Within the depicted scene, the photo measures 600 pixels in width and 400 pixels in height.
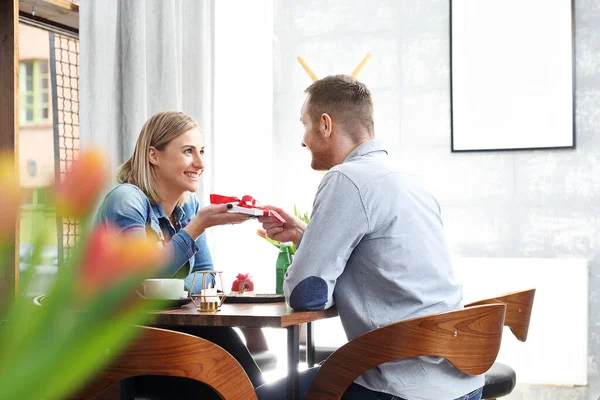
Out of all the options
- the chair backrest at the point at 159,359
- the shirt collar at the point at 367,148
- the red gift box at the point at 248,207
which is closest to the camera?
the chair backrest at the point at 159,359

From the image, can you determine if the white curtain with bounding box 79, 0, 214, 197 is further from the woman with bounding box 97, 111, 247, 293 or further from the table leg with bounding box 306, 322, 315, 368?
the table leg with bounding box 306, 322, 315, 368

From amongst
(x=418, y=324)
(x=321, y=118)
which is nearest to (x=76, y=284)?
(x=418, y=324)

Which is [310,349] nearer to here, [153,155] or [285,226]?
[285,226]

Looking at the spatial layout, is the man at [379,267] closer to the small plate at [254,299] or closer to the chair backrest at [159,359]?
the small plate at [254,299]

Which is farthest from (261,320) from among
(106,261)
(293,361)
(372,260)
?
(106,261)

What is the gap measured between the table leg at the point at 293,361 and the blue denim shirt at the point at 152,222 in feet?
1.55

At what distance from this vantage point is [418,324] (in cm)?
145

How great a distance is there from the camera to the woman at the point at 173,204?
81.2 inches

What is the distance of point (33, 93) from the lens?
38 cm

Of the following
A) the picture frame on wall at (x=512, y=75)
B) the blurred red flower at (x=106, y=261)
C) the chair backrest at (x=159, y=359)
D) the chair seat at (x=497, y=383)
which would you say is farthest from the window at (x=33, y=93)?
the picture frame on wall at (x=512, y=75)

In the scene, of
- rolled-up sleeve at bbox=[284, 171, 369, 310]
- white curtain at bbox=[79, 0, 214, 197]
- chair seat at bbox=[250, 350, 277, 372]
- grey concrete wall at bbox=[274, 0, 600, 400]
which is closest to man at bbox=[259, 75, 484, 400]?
rolled-up sleeve at bbox=[284, 171, 369, 310]

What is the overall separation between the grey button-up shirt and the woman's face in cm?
81

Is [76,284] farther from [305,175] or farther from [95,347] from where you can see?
[305,175]

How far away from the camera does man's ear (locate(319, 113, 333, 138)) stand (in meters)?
Answer: 1.98
